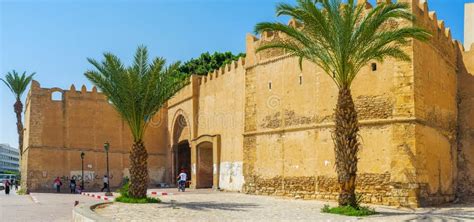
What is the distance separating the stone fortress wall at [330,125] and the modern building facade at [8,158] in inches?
4138

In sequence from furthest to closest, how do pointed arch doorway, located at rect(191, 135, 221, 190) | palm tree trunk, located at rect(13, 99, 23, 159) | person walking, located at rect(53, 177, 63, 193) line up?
palm tree trunk, located at rect(13, 99, 23, 159) < person walking, located at rect(53, 177, 63, 193) < pointed arch doorway, located at rect(191, 135, 221, 190)

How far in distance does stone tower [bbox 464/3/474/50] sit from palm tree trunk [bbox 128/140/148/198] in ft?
45.2

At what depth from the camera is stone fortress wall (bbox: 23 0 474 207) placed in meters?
15.0

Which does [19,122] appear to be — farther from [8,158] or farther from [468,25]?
[8,158]

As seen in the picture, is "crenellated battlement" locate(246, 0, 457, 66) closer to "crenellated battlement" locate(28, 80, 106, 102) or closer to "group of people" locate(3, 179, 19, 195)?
"crenellated battlement" locate(28, 80, 106, 102)

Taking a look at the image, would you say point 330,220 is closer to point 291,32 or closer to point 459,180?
point 291,32

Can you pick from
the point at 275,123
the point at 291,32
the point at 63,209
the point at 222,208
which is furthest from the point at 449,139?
the point at 63,209

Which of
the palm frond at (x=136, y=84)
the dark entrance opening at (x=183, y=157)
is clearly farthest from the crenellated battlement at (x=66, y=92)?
the palm frond at (x=136, y=84)

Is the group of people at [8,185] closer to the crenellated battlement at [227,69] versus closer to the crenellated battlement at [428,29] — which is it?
the crenellated battlement at [227,69]

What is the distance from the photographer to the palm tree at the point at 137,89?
15.8 m

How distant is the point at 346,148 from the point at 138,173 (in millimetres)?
7019

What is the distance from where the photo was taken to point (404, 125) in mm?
14867

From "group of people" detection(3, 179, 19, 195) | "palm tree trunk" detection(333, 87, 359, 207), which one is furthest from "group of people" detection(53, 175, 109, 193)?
"palm tree trunk" detection(333, 87, 359, 207)

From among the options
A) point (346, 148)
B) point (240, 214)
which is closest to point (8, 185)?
point (240, 214)
